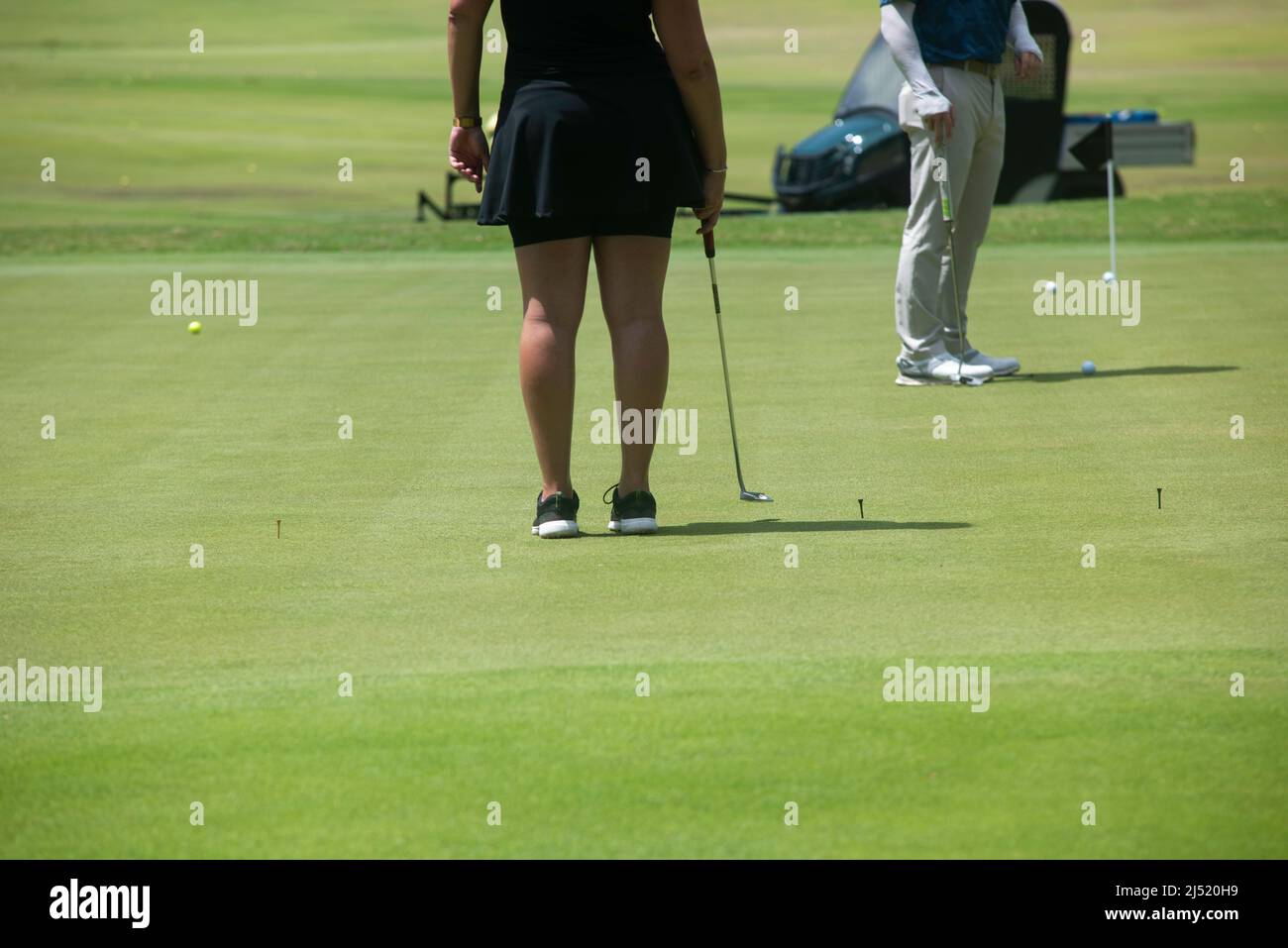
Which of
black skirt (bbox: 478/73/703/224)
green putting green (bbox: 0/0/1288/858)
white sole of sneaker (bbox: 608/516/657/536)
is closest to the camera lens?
green putting green (bbox: 0/0/1288/858)

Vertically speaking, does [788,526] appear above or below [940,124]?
below

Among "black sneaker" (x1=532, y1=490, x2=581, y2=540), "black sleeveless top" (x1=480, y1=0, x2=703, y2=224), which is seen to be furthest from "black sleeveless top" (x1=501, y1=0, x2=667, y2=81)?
"black sneaker" (x1=532, y1=490, x2=581, y2=540)

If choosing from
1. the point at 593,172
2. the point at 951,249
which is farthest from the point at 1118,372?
the point at 593,172

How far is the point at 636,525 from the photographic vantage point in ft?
19.9

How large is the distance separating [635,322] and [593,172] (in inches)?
18.2

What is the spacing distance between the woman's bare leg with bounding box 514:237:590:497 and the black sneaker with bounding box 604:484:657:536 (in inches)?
6.3

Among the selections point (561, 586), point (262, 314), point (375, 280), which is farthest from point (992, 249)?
point (561, 586)

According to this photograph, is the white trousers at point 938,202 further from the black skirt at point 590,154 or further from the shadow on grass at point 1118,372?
the black skirt at point 590,154

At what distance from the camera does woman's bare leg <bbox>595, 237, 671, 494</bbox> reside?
6109 millimetres

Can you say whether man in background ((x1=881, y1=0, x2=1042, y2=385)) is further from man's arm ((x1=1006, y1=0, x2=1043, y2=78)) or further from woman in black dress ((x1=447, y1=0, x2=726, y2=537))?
woman in black dress ((x1=447, y1=0, x2=726, y2=537))

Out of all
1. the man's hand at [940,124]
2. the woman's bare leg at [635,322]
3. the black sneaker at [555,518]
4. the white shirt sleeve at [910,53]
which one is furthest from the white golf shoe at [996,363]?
the black sneaker at [555,518]

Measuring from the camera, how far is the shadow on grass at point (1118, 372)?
9.34 metres

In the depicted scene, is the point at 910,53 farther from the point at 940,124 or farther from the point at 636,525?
the point at 636,525
